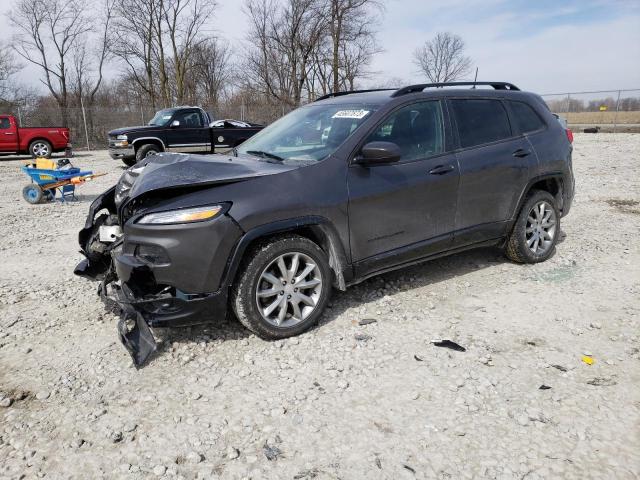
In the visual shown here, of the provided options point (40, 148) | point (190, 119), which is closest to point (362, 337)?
point (190, 119)

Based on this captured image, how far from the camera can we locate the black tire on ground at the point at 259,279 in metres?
3.29

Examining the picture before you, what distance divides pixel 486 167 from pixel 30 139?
18.5 meters

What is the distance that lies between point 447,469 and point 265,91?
122 feet

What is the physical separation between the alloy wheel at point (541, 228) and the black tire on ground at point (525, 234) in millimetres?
16

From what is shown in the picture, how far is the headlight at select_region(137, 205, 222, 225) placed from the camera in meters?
3.10

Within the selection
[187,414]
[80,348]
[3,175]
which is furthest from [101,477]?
[3,175]

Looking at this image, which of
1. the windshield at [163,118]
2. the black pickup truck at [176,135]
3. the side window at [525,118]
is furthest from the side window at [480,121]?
the windshield at [163,118]

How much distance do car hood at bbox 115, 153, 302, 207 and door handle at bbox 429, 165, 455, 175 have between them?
121 centimetres

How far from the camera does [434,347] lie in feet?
11.1

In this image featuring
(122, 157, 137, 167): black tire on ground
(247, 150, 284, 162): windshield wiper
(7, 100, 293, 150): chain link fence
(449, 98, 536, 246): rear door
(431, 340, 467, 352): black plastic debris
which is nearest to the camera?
(431, 340, 467, 352): black plastic debris

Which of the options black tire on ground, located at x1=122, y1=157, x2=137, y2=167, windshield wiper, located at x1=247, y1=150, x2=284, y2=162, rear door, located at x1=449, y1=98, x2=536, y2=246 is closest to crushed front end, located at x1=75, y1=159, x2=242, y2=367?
windshield wiper, located at x1=247, y1=150, x2=284, y2=162

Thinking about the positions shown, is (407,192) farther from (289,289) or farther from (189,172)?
(189,172)

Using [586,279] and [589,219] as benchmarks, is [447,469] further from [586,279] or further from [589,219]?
[589,219]

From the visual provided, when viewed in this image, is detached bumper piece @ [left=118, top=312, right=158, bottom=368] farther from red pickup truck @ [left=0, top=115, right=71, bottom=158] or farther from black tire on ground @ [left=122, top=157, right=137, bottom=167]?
red pickup truck @ [left=0, top=115, right=71, bottom=158]
